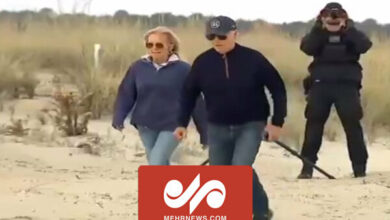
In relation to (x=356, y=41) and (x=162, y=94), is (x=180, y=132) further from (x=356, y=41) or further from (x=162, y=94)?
(x=356, y=41)

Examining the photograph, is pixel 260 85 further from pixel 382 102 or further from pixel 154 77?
pixel 382 102

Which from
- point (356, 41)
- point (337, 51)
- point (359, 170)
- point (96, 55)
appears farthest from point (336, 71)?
point (96, 55)

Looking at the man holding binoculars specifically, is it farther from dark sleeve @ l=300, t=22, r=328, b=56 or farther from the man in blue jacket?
the man in blue jacket

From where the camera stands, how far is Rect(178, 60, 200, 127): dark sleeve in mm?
7516

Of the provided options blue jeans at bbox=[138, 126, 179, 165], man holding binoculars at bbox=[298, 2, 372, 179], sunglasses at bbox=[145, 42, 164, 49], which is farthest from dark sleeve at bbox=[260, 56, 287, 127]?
man holding binoculars at bbox=[298, 2, 372, 179]

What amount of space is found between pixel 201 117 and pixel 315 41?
2414mm

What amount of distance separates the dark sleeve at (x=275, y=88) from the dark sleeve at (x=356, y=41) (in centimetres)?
295

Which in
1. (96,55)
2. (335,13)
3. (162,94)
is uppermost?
(335,13)

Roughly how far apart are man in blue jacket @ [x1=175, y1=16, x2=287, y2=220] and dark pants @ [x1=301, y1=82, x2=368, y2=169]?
3050mm

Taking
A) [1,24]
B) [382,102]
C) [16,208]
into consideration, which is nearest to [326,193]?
[16,208]

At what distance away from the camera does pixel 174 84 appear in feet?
26.7

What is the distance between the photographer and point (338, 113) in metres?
10.6

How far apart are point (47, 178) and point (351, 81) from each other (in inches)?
124

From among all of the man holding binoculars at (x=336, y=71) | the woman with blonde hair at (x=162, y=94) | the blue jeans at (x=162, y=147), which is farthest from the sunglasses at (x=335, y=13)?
the blue jeans at (x=162, y=147)
